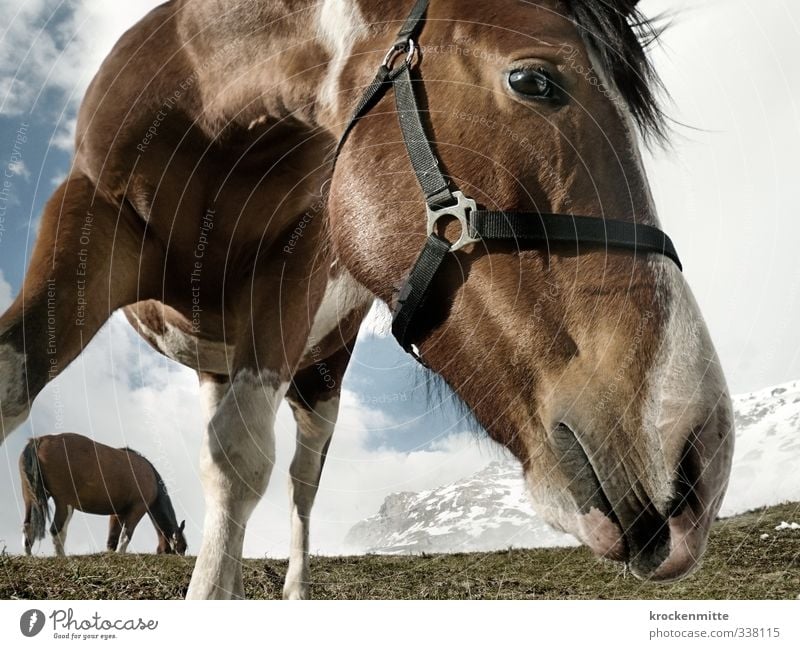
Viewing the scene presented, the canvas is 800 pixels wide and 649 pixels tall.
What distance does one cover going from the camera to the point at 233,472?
2471 mm

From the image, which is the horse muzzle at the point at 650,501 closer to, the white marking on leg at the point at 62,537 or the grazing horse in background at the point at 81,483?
the grazing horse in background at the point at 81,483

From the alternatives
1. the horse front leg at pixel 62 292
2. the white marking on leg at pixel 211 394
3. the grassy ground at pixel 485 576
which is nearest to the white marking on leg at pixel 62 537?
the grassy ground at pixel 485 576

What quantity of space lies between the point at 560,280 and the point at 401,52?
32.3 inches

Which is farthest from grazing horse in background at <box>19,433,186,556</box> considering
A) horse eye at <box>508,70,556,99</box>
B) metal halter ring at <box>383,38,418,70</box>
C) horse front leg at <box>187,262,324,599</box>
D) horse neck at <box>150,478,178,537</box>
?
horse eye at <box>508,70,556,99</box>

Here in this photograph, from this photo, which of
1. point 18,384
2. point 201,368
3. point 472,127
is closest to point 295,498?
point 201,368

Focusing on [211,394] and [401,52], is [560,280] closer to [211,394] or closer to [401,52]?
[401,52]

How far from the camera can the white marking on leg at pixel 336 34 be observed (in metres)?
2.07

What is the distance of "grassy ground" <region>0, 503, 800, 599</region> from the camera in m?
3.01

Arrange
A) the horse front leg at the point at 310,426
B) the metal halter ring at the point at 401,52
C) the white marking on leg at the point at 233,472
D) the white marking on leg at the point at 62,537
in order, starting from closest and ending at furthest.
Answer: the metal halter ring at the point at 401,52 < the white marking on leg at the point at 233,472 < the horse front leg at the point at 310,426 < the white marking on leg at the point at 62,537

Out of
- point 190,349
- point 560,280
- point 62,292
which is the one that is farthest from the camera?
point 190,349

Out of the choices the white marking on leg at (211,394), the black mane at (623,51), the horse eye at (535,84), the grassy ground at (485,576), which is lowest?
the grassy ground at (485,576)

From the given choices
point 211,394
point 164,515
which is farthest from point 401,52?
point 164,515

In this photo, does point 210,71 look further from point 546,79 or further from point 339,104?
point 546,79
